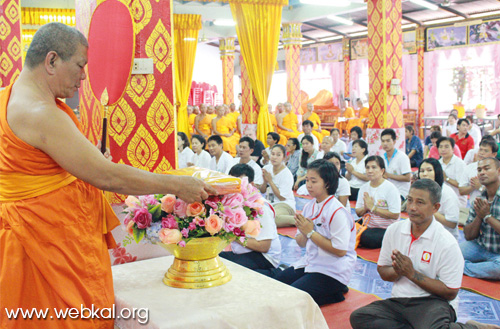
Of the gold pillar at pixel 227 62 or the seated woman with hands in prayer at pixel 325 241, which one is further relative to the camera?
the gold pillar at pixel 227 62

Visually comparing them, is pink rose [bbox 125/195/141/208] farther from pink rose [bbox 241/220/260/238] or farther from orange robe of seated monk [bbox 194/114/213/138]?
orange robe of seated monk [bbox 194/114/213/138]

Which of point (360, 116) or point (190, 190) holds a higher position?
point (360, 116)

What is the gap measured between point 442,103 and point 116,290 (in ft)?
58.7

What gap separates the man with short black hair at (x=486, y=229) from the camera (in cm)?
409

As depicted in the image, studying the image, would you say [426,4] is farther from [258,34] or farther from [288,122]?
[258,34]

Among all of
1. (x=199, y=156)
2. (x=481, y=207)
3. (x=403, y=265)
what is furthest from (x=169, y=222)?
(x=199, y=156)

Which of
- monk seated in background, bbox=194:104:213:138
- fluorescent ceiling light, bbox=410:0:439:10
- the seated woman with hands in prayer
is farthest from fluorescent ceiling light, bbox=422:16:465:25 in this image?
the seated woman with hands in prayer

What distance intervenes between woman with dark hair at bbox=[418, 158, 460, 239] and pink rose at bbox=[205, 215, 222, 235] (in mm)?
3213

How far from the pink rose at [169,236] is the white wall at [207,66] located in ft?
66.5

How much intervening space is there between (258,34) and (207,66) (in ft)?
42.7

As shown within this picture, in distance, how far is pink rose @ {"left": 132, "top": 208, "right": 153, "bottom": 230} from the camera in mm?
2051

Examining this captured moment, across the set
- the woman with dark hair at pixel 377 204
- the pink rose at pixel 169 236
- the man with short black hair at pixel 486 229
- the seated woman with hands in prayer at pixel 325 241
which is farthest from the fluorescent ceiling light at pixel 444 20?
the pink rose at pixel 169 236

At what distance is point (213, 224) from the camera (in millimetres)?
1943

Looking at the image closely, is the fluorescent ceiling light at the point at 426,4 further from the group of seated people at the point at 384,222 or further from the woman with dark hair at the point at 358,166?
the woman with dark hair at the point at 358,166
